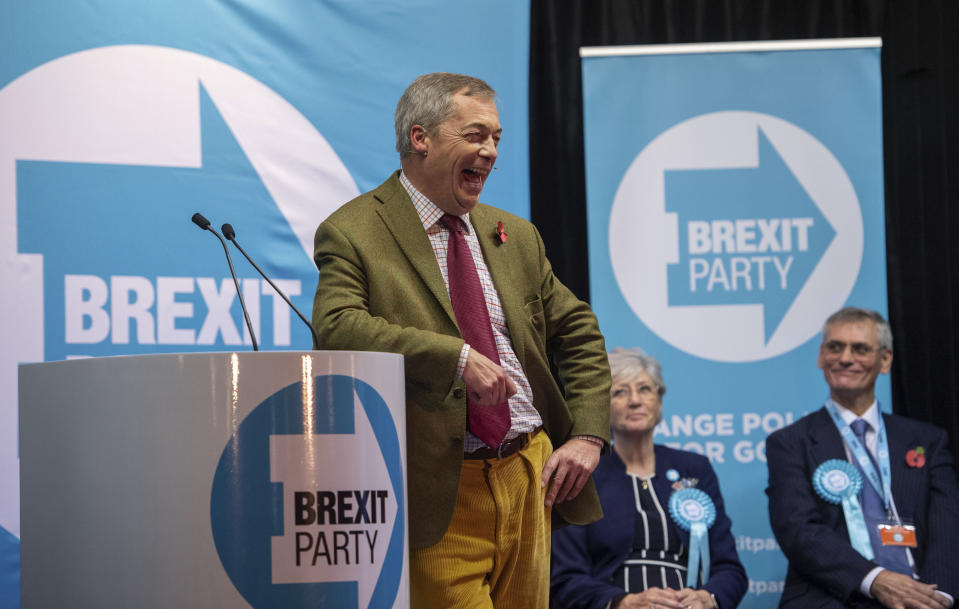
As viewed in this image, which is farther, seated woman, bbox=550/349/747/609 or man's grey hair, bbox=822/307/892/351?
man's grey hair, bbox=822/307/892/351

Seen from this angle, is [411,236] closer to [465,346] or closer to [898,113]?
[465,346]

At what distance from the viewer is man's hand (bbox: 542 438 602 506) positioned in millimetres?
2500

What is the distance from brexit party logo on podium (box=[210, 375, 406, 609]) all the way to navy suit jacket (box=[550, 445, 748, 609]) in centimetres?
206

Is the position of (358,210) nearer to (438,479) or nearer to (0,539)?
(438,479)

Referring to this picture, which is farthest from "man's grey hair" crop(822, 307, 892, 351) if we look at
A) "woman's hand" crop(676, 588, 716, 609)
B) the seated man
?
"woman's hand" crop(676, 588, 716, 609)

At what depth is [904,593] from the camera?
13.3 ft

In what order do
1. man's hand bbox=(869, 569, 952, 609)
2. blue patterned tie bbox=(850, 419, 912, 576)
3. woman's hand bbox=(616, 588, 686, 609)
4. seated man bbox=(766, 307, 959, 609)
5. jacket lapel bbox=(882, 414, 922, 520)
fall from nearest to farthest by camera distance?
woman's hand bbox=(616, 588, 686, 609)
man's hand bbox=(869, 569, 952, 609)
seated man bbox=(766, 307, 959, 609)
blue patterned tie bbox=(850, 419, 912, 576)
jacket lapel bbox=(882, 414, 922, 520)

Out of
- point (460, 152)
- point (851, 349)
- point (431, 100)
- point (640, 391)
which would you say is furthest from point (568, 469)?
point (851, 349)

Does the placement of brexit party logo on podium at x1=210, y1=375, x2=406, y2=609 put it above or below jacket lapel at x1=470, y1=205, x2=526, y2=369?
below

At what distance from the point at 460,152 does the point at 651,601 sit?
2.05 meters

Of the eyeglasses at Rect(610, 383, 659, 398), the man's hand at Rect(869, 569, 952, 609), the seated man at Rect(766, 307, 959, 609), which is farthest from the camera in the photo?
the eyeglasses at Rect(610, 383, 659, 398)

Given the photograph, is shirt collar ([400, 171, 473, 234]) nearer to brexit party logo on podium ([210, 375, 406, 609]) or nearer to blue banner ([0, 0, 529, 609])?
brexit party logo on podium ([210, 375, 406, 609])

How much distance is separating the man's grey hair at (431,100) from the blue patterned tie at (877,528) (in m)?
2.60

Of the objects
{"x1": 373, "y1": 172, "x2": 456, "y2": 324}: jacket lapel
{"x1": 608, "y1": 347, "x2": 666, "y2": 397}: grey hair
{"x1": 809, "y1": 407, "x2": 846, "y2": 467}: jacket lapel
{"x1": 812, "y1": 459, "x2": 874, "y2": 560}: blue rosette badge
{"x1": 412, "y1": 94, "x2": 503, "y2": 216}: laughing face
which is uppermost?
{"x1": 412, "y1": 94, "x2": 503, "y2": 216}: laughing face
